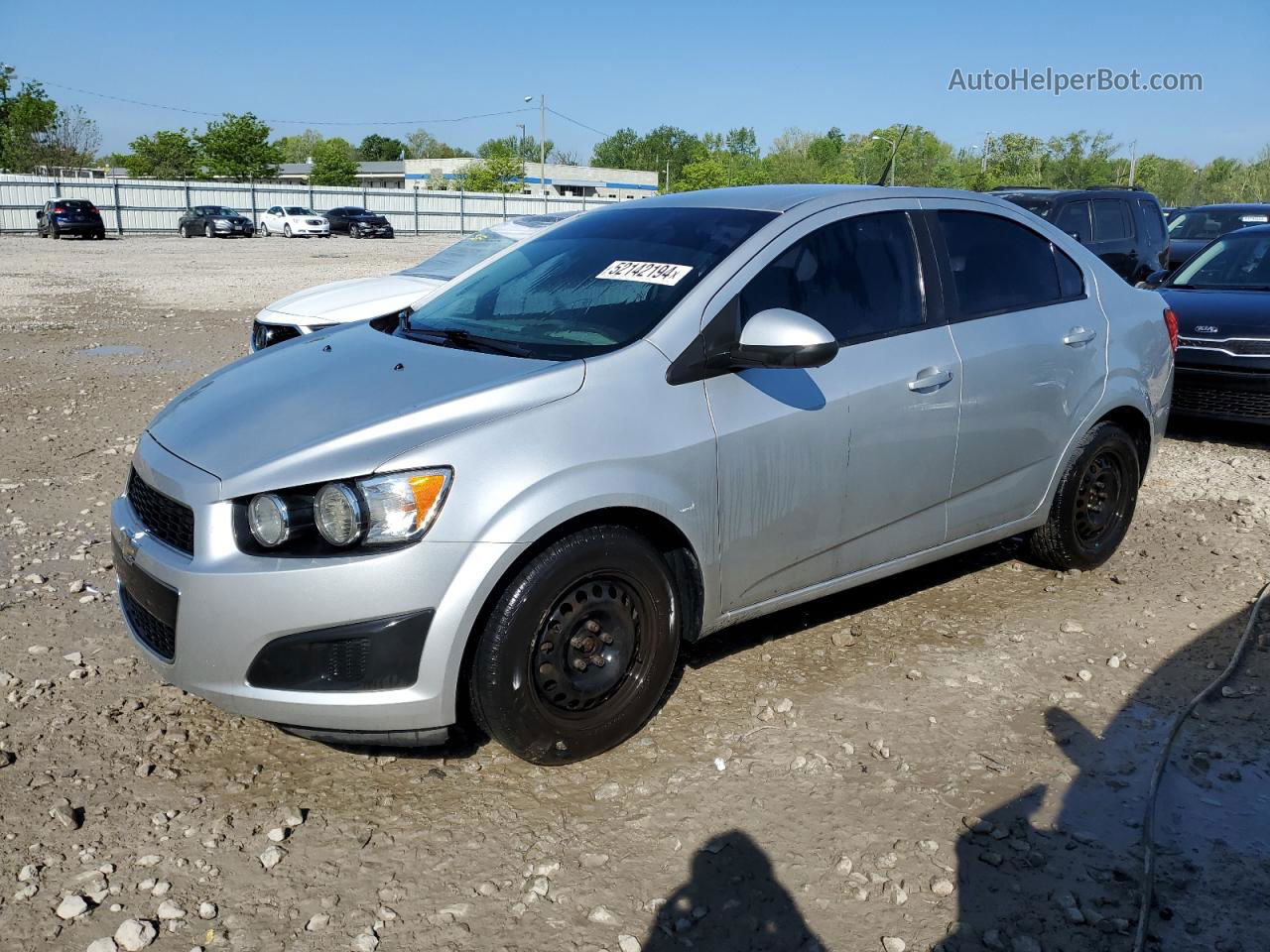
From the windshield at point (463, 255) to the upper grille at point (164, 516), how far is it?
5.59m

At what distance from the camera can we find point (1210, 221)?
58.6 ft

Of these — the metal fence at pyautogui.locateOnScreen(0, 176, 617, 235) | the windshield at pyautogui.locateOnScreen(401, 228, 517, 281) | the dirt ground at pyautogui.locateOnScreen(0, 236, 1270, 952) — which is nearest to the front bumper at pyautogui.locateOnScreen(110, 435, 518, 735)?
the dirt ground at pyautogui.locateOnScreen(0, 236, 1270, 952)

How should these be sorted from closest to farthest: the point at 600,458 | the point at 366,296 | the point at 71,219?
1. the point at 600,458
2. the point at 366,296
3. the point at 71,219

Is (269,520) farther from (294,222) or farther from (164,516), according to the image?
(294,222)

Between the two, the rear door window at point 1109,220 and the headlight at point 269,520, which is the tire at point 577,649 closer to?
the headlight at point 269,520

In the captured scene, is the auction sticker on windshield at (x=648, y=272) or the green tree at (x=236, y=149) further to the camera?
the green tree at (x=236, y=149)

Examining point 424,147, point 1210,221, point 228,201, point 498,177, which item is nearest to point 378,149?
point 424,147

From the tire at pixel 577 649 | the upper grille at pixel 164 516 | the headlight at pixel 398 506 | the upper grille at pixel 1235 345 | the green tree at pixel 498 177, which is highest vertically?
the green tree at pixel 498 177

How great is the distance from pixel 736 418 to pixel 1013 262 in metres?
1.89

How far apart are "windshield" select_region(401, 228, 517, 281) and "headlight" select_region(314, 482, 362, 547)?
6.08 meters

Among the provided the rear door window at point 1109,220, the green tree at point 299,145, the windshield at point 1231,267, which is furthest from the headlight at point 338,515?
the green tree at point 299,145

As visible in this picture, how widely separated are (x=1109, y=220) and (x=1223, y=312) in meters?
5.18

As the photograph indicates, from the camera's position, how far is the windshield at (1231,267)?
898 cm

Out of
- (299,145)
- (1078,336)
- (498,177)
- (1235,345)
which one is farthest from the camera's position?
(299,145)
